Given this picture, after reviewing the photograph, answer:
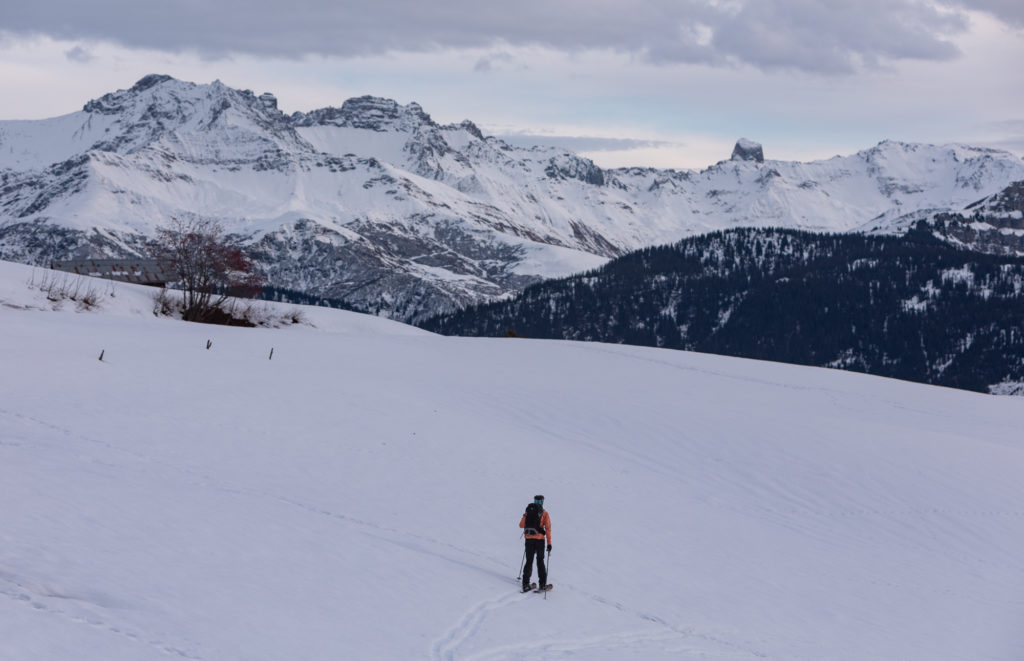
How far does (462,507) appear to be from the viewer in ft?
76.0

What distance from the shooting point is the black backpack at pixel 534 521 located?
1802cm

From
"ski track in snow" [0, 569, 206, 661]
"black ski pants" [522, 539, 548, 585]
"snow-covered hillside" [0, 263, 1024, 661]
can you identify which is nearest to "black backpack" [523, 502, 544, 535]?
"black ski pants" [522, 539, 548, 585]

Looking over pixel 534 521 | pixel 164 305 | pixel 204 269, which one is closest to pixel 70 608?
pixel 534 521

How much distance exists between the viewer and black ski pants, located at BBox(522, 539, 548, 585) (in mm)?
17719

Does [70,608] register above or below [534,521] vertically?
below

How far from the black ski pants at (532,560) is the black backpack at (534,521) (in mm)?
180

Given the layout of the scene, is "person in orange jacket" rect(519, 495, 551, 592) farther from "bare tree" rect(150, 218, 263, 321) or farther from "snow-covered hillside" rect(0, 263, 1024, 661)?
"bare tree" rect(150, 218, 263, 321)

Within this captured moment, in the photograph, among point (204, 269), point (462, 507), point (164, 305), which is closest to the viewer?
point (462, 507)

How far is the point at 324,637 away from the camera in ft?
41.9

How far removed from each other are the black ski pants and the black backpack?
18 cm

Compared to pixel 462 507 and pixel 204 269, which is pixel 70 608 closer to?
pixel 462 507

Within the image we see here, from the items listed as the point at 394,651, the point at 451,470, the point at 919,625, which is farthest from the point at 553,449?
the point at 394,651

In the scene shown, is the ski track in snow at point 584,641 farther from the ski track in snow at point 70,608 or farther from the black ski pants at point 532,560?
the ski track in snow at point 70,608

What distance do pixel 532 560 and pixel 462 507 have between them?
18.3 feet
